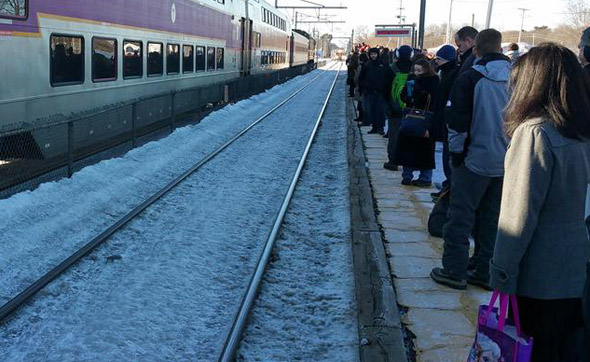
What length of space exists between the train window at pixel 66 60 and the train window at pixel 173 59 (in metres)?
4.35

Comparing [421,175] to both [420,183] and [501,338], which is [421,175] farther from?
[501,338]

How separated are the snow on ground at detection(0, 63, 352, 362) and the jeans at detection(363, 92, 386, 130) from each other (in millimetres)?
3346

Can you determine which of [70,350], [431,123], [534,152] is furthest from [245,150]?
[534,152]

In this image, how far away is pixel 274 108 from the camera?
1998cm

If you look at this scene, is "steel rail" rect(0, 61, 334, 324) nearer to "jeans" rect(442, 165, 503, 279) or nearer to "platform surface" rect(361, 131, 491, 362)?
"platform surface" rect(361, 131, 491, 362)

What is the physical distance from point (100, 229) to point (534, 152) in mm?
4962

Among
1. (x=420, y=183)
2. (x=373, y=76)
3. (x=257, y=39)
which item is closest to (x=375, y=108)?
(x=373, y=76)

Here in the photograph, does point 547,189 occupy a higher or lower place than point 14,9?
lower

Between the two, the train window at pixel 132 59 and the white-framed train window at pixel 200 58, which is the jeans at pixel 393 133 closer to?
the train window at pixel 132 59

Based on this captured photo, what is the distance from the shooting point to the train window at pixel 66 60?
8.32 metres

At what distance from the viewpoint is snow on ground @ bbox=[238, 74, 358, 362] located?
154 inches

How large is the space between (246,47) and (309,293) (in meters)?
19.2

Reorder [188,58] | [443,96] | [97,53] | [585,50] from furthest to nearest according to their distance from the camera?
[188,58] < [97,53] < [443,96] < [585,50]

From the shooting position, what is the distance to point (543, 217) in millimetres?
2395
